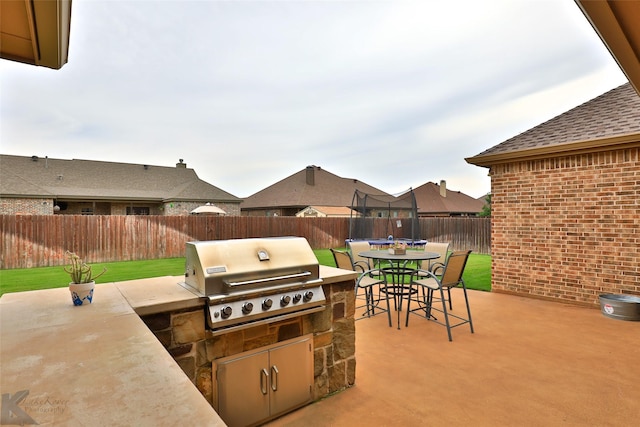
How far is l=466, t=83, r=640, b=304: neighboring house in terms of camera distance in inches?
181

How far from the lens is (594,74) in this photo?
22.0 feet

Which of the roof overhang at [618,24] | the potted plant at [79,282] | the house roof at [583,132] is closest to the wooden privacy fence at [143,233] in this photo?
the house roof at [583,132]

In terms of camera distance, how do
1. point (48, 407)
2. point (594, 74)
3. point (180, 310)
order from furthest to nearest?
1. point (594, 74)
2. point (180, 310)
3. point (48, 407)

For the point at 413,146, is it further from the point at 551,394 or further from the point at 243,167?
the point at 551,394

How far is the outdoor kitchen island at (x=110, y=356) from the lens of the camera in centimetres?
79

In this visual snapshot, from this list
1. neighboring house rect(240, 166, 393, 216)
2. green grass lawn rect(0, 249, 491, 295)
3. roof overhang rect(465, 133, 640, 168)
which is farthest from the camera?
neighboring house rect(240, 166, 393, 216)

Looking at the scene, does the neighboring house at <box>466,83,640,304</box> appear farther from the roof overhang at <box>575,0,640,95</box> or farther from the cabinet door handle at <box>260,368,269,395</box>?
the cabinet door handle at <box>260,368,269,395</box>

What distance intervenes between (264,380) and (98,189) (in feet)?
59.3

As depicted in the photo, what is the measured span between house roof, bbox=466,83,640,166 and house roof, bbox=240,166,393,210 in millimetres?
16380

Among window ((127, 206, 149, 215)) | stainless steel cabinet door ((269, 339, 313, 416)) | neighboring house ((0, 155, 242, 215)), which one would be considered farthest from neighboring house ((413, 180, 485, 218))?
stainless steel cabinet door ((269, 339, 313, 416))

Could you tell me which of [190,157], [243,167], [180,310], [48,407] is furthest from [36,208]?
[48,407]

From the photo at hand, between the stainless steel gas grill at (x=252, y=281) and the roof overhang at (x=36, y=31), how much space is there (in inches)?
48.4

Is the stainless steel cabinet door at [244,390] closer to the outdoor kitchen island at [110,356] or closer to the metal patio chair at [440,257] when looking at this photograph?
the outdoor kitchen island at [110,356]

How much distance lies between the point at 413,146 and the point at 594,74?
8232 mm
